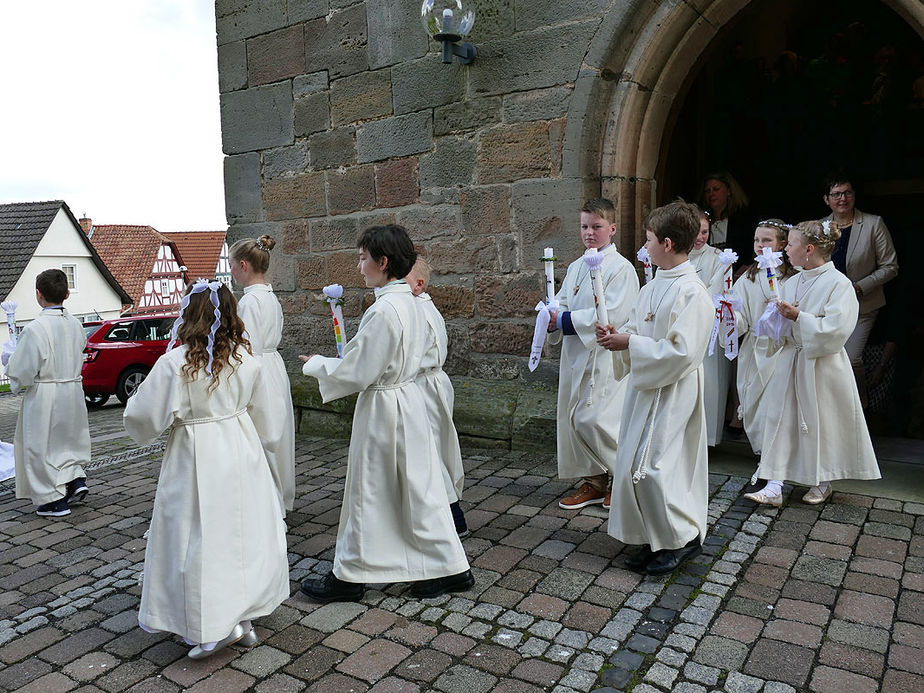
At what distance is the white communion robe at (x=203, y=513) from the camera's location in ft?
9.31

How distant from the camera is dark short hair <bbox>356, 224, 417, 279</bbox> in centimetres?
329

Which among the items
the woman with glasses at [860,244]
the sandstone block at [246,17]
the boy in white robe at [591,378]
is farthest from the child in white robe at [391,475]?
the sandstone block at [246,17]

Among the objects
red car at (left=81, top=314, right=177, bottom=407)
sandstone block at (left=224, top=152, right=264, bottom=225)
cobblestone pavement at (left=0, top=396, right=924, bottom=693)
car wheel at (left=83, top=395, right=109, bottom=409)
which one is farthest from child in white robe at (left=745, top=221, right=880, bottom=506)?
car wheel at (left=83, top=395, right=109, bottom=409)

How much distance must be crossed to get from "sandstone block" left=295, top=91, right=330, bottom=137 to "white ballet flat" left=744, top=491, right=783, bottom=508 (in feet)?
14.9

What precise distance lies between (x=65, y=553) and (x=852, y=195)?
5.44 m

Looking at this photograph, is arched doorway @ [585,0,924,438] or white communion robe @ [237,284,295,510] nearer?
white communion robe @ [237,284,295,510]

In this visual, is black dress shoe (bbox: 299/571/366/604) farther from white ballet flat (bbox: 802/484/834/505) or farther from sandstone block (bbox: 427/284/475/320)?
sandstone block (bbox: 427/284/475/320)

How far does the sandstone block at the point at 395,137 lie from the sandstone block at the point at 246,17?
1.38 m

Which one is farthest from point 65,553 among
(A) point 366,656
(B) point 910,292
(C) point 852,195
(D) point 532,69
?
(B) point 910,292

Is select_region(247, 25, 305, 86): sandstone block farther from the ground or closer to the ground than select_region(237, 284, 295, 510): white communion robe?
farther from the ground

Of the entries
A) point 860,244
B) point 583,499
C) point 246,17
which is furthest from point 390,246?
point 246,17

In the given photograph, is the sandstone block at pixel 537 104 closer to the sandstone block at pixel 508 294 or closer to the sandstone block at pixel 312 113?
the sandstone block at pixel 508 294

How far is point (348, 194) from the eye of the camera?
661cm

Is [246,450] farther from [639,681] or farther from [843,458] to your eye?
[843,458]
